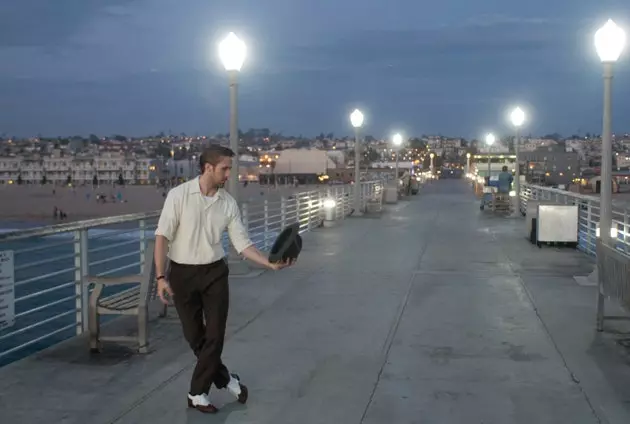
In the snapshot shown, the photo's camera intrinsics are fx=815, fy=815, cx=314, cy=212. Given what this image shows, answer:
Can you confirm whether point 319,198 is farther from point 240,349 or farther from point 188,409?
point 188,409

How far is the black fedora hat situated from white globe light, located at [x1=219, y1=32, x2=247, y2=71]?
7.59 metres

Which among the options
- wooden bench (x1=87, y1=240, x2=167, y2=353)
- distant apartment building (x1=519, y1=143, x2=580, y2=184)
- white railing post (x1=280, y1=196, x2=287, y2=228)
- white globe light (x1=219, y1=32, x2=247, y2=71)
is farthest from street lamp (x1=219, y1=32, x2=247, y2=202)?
distant apartment building (x1=519, y1=143, x2=580, y2=184)

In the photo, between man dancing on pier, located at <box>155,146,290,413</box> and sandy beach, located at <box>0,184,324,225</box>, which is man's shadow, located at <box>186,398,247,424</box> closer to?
man dancing on pier, located at <box>155,146,290,413</box>

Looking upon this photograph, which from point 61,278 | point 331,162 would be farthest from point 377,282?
point 331,162

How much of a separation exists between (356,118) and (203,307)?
70.2 feet

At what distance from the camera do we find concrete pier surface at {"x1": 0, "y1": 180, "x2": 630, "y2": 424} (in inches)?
221

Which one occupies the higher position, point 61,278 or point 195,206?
point 195,206

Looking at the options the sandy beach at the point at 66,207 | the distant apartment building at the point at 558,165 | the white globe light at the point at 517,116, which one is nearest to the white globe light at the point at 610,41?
the white globe light at the point at 517,116

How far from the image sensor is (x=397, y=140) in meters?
47.0

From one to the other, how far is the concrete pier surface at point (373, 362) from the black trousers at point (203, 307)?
1.24ft

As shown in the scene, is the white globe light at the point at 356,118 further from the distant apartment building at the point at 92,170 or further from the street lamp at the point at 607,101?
the distant apartment building at the point at 92,170

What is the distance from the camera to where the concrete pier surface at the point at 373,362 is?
5.61m

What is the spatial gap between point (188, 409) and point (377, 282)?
6297mm

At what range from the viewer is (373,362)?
6953 mm
